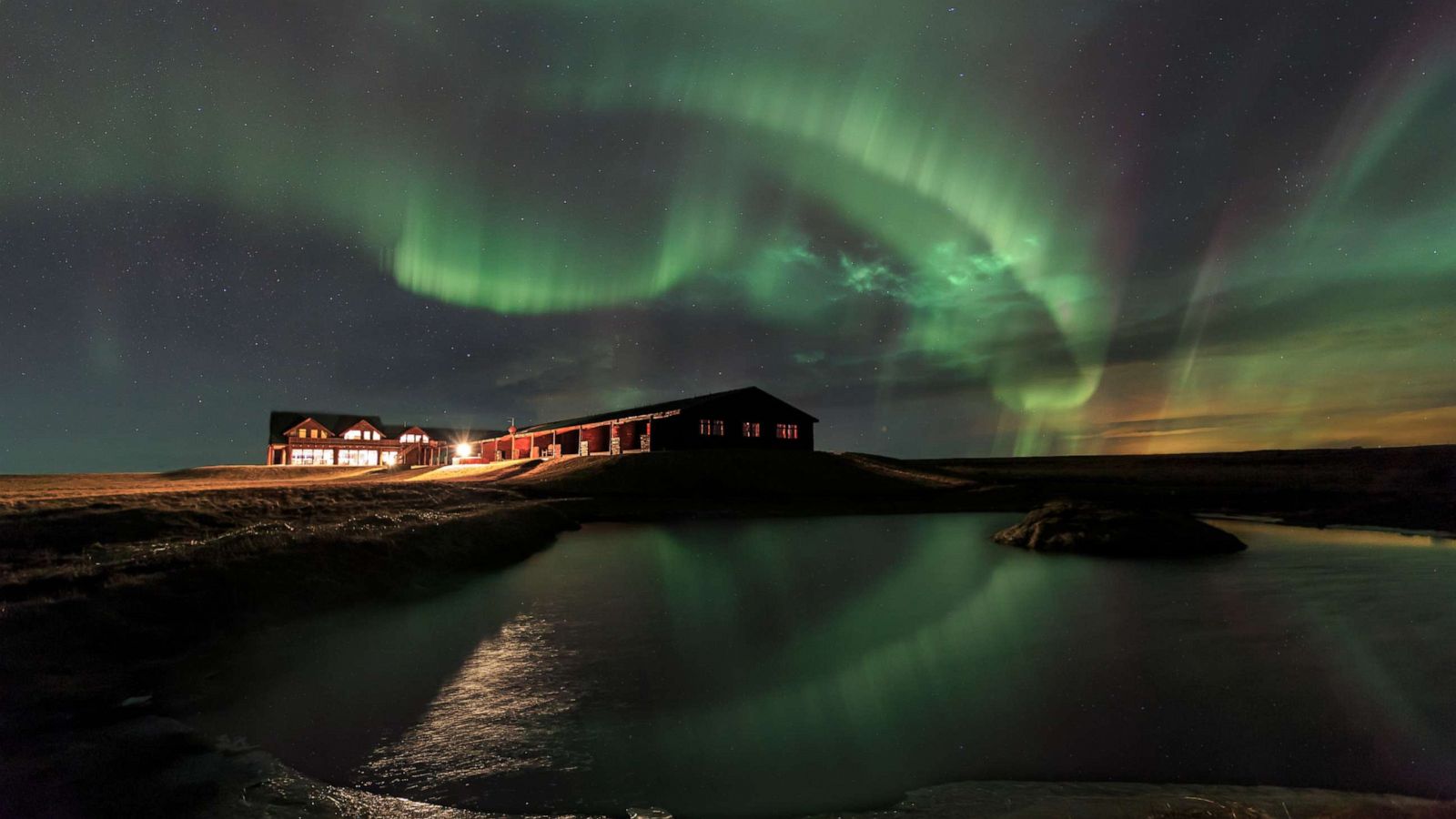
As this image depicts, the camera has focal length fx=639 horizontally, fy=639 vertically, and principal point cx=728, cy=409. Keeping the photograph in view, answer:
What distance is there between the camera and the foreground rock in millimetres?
24500

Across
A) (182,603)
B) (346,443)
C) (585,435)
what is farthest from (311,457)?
(182,603)

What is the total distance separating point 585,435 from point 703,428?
59.9ft

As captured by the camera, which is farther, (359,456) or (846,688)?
(359,456)

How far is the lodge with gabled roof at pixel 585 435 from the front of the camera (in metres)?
65.9

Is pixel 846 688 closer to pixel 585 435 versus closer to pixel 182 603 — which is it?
pixel 182 603

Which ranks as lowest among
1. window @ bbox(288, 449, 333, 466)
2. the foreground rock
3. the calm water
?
the calm water

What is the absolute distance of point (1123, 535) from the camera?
24969 mm

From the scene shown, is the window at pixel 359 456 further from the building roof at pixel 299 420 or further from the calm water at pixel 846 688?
the calm water at pixel 846 688

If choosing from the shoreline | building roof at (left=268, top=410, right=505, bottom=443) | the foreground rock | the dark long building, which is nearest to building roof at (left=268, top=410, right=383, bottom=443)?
building roof at (left=268, top=410, right=505, bottom=443)

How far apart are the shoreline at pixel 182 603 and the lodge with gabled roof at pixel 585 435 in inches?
1084

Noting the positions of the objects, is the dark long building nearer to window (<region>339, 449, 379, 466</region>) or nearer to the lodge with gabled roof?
the lodge with gabled roof

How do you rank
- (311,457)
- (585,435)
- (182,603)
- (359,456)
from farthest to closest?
(359,456)
(311,457)
(585,435)
(182,603)

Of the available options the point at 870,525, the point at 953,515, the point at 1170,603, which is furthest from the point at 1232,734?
the point at 953,515

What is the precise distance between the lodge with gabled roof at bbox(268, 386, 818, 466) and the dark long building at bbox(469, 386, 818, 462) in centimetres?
9
